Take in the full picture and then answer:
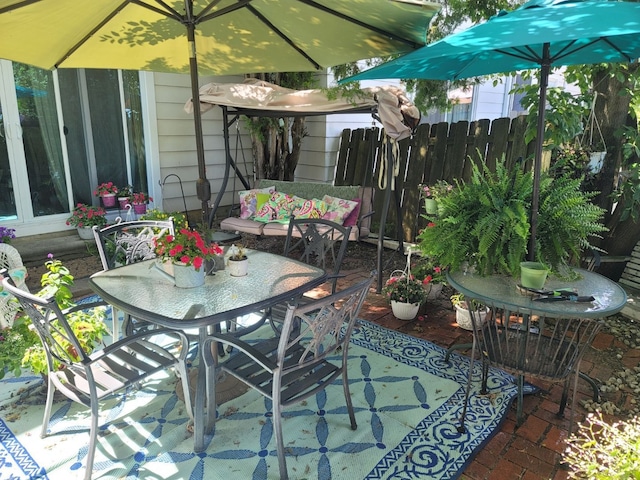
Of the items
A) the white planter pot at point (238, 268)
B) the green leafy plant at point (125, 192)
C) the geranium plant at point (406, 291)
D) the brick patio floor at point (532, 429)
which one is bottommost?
the brick patio floor at point (532, 429)

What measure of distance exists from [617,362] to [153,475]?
9.80 ft

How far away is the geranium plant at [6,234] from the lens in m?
4.26

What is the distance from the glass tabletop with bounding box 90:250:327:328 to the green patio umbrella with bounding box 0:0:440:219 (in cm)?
56

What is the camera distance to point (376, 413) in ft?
8.12

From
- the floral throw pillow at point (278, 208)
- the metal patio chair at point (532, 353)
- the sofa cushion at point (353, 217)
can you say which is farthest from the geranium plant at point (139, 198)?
the metal patio chair at point (532, 353)

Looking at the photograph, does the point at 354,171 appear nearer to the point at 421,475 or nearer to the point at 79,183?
the point at 79,183

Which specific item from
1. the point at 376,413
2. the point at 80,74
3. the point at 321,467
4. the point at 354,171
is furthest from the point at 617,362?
the point at 80,74

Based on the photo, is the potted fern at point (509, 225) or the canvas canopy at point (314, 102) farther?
the canvas canopy at point (314, 102)

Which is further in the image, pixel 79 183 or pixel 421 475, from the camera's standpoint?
pixel 79 183

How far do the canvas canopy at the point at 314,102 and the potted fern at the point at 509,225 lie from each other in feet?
5.26

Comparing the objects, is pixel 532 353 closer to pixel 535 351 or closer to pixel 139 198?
pixel 535 351

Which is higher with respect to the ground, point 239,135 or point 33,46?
point 33,46

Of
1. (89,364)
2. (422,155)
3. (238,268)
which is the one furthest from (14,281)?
(422,155)

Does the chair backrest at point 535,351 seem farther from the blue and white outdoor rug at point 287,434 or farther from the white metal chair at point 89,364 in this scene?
the white metal chair at point 89,364
